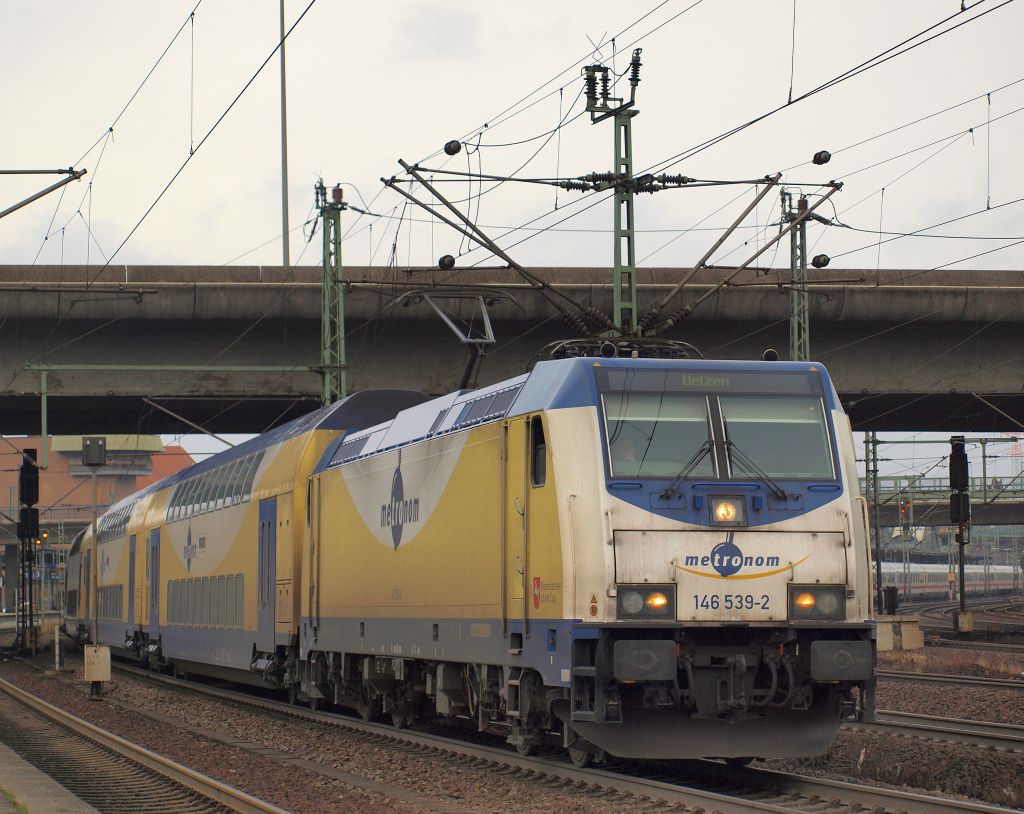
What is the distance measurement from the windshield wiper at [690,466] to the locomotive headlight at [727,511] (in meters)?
0.34

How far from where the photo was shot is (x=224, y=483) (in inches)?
1034

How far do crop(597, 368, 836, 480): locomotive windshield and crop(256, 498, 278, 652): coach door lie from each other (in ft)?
33.7

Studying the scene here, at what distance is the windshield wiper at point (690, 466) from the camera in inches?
495

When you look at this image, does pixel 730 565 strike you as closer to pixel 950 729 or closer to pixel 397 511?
pixel 950 729

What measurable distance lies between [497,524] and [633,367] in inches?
83.1

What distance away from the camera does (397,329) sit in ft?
124

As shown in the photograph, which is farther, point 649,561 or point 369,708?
point 369,708

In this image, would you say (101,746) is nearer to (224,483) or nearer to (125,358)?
(224,483)

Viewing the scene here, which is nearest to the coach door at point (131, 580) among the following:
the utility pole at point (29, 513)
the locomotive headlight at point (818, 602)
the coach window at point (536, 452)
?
the utility pole at point (29, 513)

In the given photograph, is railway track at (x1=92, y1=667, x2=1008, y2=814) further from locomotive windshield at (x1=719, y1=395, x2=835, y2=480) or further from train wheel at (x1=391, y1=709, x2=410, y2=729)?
locomotive windshield at (x1=719, y1=395, x2=835, y2=480)

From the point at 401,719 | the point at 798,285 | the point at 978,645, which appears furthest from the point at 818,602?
the point at 978,645

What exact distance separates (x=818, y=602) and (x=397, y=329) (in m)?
25.8

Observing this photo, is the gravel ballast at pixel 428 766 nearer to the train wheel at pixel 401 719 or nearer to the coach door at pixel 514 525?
the train wheel at pixel 401 719

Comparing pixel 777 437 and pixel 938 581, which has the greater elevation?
pixel 777 437
